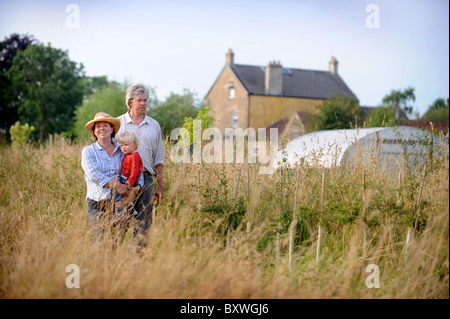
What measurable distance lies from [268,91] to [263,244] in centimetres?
2762

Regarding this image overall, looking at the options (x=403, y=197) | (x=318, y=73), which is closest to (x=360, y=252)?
(x=403, y=197)

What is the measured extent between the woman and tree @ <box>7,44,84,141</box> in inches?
1291

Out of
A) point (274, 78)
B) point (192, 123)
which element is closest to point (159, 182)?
point (192, 123)

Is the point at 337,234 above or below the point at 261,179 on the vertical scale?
below

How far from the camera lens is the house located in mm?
31234

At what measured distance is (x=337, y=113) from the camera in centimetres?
2403

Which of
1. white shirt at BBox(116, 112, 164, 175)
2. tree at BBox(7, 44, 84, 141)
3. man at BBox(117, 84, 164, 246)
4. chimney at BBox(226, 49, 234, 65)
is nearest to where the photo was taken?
man at BBox(117, 84, 164, 246)

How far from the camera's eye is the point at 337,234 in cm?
461

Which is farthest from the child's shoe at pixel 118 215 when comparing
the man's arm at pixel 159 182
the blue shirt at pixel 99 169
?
the man's arm at pixel 159 182

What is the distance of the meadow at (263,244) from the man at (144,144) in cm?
22

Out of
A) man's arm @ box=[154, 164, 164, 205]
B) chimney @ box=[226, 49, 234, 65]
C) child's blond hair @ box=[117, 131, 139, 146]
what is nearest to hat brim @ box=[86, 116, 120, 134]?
child's blond hair @ box=[117, 131, 139, 146]

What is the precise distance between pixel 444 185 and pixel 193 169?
3141 millimetres

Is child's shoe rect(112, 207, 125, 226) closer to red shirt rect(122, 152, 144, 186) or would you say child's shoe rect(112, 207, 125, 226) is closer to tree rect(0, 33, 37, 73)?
red shirt rect(122, 152, 144, 186)
